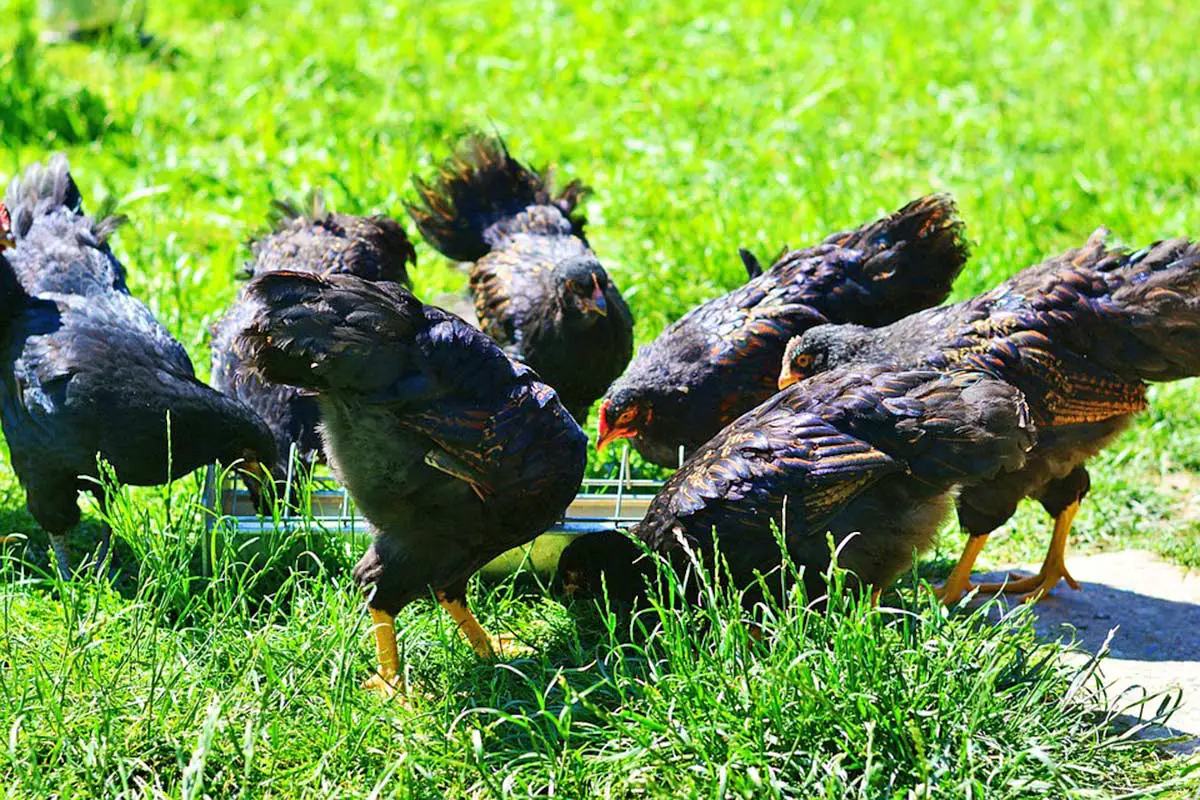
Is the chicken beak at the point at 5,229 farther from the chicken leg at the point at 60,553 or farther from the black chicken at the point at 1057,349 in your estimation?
the black chicken at the point at 1057,349

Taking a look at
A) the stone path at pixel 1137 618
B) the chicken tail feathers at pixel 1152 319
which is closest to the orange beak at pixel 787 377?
the chicken tail feathers at pixel 1152 319

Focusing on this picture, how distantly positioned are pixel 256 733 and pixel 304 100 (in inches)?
231

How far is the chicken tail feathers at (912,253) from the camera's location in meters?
5.47

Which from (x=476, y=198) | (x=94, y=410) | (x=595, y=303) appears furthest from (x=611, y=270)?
(x=94, y=410)

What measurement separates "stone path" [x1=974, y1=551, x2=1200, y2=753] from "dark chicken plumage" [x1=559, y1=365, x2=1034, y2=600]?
1.91ft

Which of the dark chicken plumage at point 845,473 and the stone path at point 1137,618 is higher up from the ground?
the dark chicken plumage at point 845,473

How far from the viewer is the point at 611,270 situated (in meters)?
6.90

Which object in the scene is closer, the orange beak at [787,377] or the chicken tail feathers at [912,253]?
the orange beak at [787,377]

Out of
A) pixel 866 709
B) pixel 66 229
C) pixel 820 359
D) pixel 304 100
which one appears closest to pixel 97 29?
pixel 304 100

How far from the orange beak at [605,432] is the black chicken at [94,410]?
125 centimetres

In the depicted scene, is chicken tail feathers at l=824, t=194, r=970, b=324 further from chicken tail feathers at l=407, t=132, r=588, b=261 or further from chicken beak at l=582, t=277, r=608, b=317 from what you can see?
chicken tail feathers at l=407, t=132, r=588, b=261

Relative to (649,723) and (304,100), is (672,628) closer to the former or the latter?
(649,723)

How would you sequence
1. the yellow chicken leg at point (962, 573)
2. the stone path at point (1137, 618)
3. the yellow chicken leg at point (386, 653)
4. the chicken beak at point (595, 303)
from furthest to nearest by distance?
the chicken beak at point (595, 303), the yellow chicken leg at point (962, 573), the stone path at point (1137, 618), the yellow chicken leg at point (386, 653)

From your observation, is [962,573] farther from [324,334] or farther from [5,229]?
[5,229]
